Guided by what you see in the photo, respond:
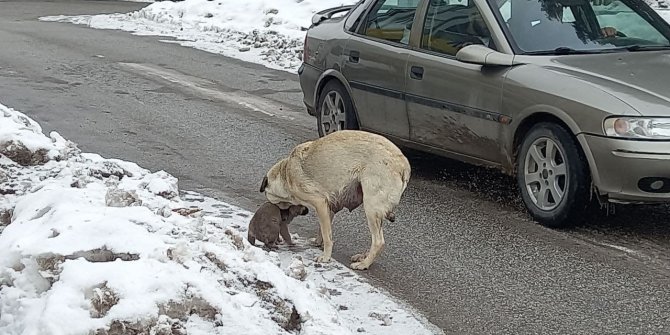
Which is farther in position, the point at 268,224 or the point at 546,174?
the point at 546,174

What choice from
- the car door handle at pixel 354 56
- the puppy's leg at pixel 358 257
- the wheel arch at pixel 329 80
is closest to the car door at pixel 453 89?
the car door handle at pixel 354 56

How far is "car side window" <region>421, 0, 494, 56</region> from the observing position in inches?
272

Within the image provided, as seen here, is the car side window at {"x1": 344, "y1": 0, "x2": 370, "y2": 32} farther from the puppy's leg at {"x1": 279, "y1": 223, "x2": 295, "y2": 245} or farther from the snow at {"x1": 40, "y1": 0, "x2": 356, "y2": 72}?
the snow at {"x1": 40, "y1": 0, "x2": 356, "y2": 72}

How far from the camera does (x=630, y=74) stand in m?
6.14

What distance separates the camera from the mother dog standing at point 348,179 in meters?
5.36

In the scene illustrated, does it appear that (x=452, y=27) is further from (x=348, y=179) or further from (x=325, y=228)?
(x=325, y=228)

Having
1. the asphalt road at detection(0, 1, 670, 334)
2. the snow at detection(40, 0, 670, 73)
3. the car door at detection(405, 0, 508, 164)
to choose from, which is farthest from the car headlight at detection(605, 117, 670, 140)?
the snow at detection(40, 0, 670, 73)

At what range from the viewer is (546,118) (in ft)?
20.5

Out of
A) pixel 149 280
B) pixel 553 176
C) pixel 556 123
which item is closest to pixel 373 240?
pixel 553 176

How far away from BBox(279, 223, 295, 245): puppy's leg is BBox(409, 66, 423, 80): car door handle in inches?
71.7

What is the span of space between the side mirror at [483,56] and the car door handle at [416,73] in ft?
1.52

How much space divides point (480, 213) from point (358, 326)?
233 cm

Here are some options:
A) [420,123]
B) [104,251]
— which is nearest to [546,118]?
[420,123]

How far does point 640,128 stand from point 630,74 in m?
0.62
